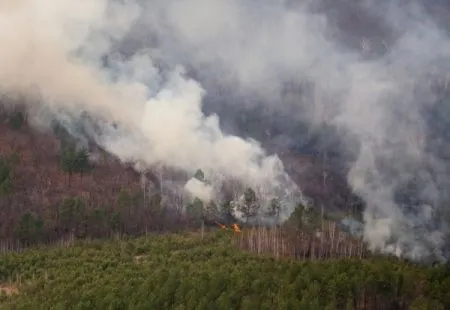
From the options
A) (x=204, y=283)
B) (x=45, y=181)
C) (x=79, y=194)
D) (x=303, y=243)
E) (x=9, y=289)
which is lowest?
(x=9, y=289)

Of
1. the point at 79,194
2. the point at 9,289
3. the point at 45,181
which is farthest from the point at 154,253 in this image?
the point at 45,181

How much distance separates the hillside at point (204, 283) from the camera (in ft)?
191

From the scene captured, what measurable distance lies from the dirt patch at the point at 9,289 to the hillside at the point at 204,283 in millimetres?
121

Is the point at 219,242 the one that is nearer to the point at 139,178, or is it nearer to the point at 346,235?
the point at 346,235

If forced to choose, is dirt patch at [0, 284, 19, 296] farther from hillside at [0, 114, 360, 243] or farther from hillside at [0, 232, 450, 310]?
hillside at [0, 114, 360, 243]

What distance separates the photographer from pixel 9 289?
72562mm

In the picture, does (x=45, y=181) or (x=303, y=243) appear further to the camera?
(x=45, y=181)

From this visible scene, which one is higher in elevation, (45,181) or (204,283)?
(45,181)

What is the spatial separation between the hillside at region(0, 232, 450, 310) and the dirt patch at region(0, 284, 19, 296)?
0.40ft

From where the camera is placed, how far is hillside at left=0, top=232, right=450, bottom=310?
58312 millimetres

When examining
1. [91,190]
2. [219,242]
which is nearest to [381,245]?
[219,242]

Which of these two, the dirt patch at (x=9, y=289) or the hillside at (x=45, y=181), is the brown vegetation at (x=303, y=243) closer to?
the hillside at (x=45, y=181)

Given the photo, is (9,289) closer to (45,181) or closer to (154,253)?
(154,253)

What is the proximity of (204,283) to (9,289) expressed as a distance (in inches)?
1014
